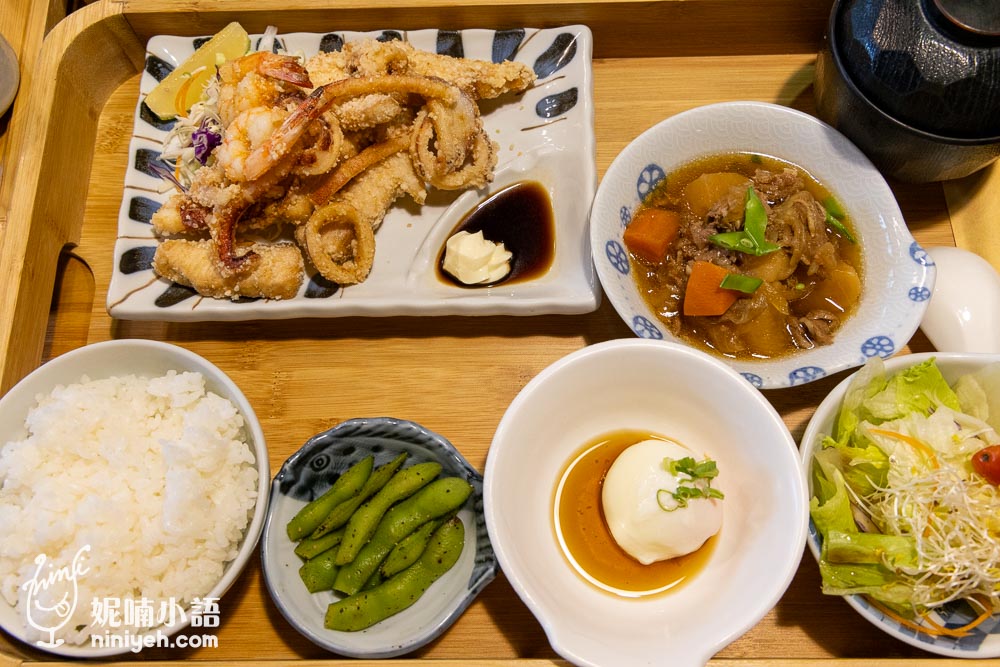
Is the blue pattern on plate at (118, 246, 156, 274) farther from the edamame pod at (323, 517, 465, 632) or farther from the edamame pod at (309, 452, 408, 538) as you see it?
the edamame pod at (323, 517, 465, 632)

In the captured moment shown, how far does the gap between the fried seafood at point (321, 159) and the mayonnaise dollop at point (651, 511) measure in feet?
3.50

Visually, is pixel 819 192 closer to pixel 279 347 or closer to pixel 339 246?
pixel 339 246

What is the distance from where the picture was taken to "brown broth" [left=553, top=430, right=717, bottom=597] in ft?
5.67

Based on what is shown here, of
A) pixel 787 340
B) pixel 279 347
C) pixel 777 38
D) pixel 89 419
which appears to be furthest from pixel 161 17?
pixel 787 340

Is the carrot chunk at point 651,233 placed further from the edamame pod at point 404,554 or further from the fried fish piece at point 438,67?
the edamame pod at point 404,554

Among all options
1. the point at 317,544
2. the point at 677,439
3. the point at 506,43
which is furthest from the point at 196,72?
the point at 677,439

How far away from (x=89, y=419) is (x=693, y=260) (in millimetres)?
1798

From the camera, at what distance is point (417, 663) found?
168cm

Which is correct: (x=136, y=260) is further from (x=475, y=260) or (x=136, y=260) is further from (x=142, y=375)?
(x=475, y=260)

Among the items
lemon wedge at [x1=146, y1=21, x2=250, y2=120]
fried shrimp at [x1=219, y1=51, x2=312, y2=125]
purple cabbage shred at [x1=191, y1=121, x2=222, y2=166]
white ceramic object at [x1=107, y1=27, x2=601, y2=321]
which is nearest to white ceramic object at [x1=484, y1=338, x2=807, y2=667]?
white ceramic object at [x1=107, y1=27, x2=601, y2=321]

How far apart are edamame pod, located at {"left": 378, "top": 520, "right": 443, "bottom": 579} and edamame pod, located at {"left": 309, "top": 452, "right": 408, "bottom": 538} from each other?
0.16 m

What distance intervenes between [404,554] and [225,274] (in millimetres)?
1044

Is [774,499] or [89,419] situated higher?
[89,419]

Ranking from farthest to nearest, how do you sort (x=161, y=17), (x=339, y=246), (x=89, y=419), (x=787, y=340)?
1. (x=161, y=17)
2. (x=339, y=246)
3. (x=787, y=340)
4. (x=89, y=419)
